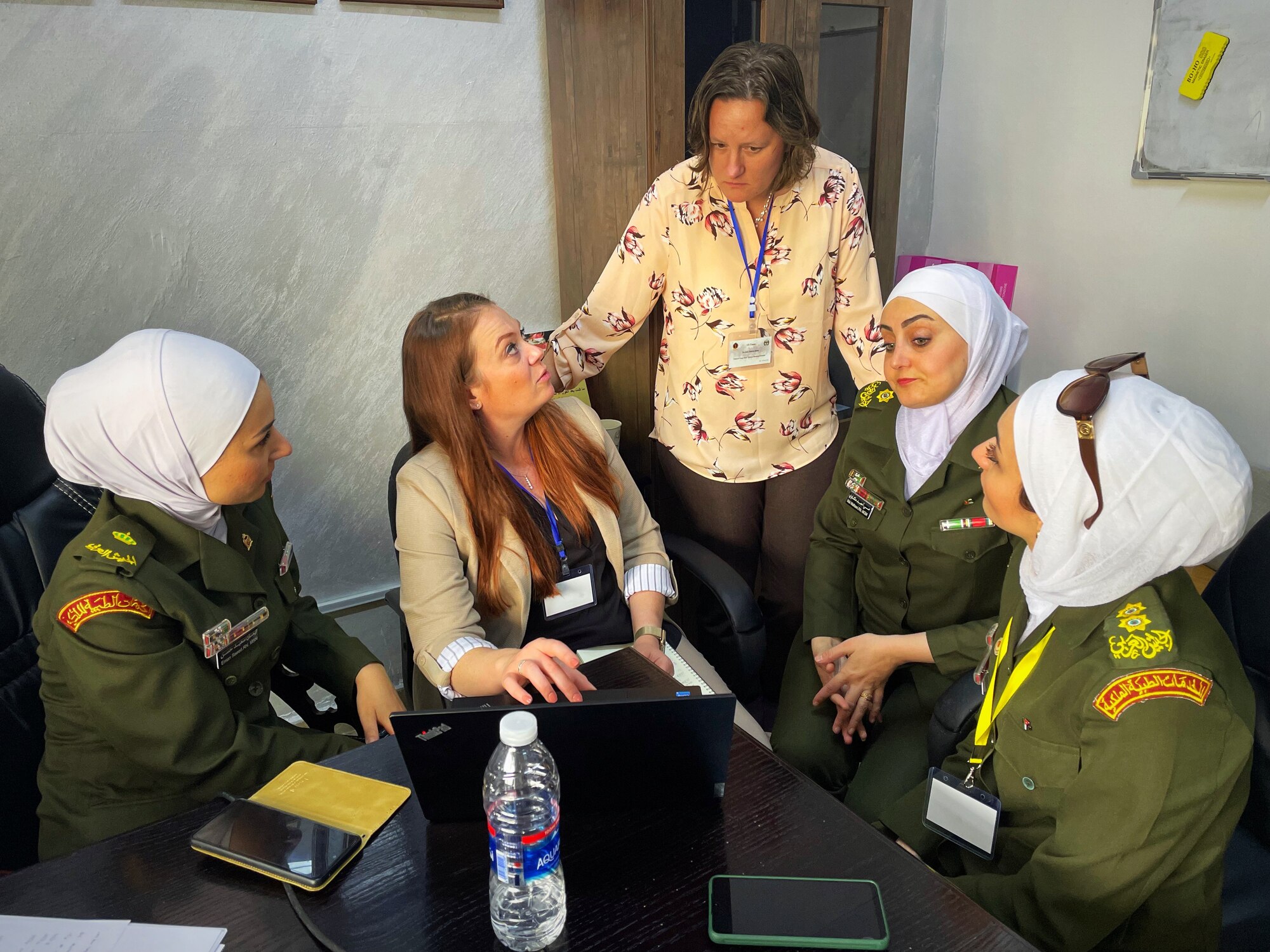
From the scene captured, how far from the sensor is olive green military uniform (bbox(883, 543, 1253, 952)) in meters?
1.06

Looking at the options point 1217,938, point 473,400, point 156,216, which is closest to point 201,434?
point 473,400

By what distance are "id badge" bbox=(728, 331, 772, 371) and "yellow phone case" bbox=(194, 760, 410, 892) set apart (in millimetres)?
1332

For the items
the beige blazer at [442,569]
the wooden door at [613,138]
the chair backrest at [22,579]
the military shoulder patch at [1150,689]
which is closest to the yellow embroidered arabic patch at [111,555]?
the chair backrest at [22,579]

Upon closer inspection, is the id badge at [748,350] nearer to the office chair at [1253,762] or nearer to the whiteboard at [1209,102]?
the office chair at [1253,762]

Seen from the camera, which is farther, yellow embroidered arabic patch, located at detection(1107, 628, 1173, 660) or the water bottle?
yellow embroidered arabic patch, located at detection(1107, 628, 1173, 660)

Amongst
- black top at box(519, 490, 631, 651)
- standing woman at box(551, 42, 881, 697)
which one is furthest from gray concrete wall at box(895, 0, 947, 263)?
black top at box(519, 490, 631, 651)

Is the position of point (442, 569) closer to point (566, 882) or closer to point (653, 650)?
point (653, 650)

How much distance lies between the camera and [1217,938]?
1188 millimetres

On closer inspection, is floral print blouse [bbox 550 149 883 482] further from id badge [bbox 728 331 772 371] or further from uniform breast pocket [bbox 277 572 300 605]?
uniform breast pocket [bbox 277 572 300 605]

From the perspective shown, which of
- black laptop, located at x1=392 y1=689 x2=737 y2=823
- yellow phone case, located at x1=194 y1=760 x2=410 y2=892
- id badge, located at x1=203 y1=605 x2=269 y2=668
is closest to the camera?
black laptop, located at x1=392 y1=689 x2=737 y2=823

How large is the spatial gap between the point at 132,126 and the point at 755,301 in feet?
4.81

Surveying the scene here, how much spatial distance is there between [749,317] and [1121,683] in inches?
49.6

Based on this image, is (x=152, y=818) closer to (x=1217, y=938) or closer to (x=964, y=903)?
(x=964, y=903)

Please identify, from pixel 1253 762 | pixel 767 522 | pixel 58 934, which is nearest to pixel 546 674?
pixel 58 934
